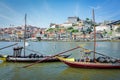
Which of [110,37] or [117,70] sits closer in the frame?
[117,70]

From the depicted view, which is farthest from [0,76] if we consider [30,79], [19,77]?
[30,79]

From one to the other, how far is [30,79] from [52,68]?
6.64 m

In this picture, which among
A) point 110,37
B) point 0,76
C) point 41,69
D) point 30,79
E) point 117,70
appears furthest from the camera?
point 110,37

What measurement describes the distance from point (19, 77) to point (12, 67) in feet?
21.6

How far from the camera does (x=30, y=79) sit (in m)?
22.9

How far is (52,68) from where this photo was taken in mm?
29156

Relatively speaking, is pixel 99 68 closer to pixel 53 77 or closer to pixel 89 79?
pixel 89 79

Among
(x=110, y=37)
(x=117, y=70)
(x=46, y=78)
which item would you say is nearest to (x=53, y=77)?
(x=46, y=78)

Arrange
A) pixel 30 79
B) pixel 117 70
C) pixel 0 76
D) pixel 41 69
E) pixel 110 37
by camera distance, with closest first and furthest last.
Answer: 1. pixel 30 79
2. pixel 0 76
3. pixel 117 70
4. pixel 41 69
5. pixel 110 37

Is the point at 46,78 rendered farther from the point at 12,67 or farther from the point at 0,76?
the point at 12,67

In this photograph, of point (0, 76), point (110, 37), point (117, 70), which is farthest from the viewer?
point (110, 37)

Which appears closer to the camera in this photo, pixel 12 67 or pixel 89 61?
pixel 89 61

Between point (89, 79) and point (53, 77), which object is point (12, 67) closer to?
point (53, 77)

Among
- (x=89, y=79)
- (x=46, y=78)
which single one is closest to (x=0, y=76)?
(x=46, y=78)
